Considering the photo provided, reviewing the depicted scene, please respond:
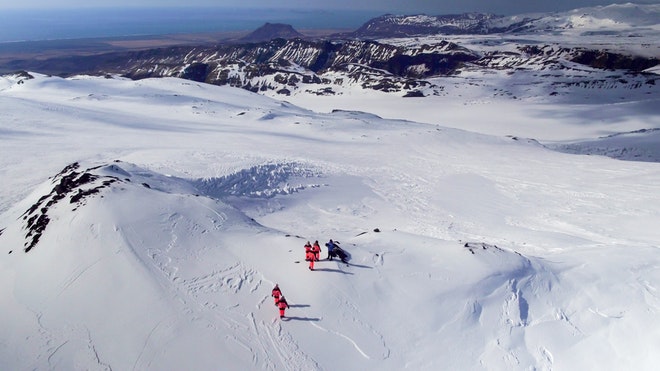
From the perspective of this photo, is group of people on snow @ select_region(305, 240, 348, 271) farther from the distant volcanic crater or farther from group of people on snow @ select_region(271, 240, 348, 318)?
the distant volcanic crater

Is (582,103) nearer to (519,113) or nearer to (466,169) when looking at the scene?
(519,113)

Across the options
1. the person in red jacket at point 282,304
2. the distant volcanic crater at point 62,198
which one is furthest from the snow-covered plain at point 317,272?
the person in red jacket at point 282,304

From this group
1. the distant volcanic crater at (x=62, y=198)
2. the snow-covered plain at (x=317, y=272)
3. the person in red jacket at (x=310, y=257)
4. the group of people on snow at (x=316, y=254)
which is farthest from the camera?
the distant volcanic crater at (x=62, y=198)

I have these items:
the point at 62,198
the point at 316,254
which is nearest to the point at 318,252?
the point at 316,254

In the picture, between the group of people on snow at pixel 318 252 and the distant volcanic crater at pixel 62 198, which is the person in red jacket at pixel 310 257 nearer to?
the group of people on snow at pixel 318 252

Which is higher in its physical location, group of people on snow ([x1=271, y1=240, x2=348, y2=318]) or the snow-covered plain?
group of people on snow ([x1=271, y1=240, x2=348, y2=318])

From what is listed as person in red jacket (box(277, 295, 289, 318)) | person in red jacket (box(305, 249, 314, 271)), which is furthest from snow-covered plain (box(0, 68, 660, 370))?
person in red jacket (box(277, 295, 289, 318))

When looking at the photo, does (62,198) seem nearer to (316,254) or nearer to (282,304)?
(316,254)
